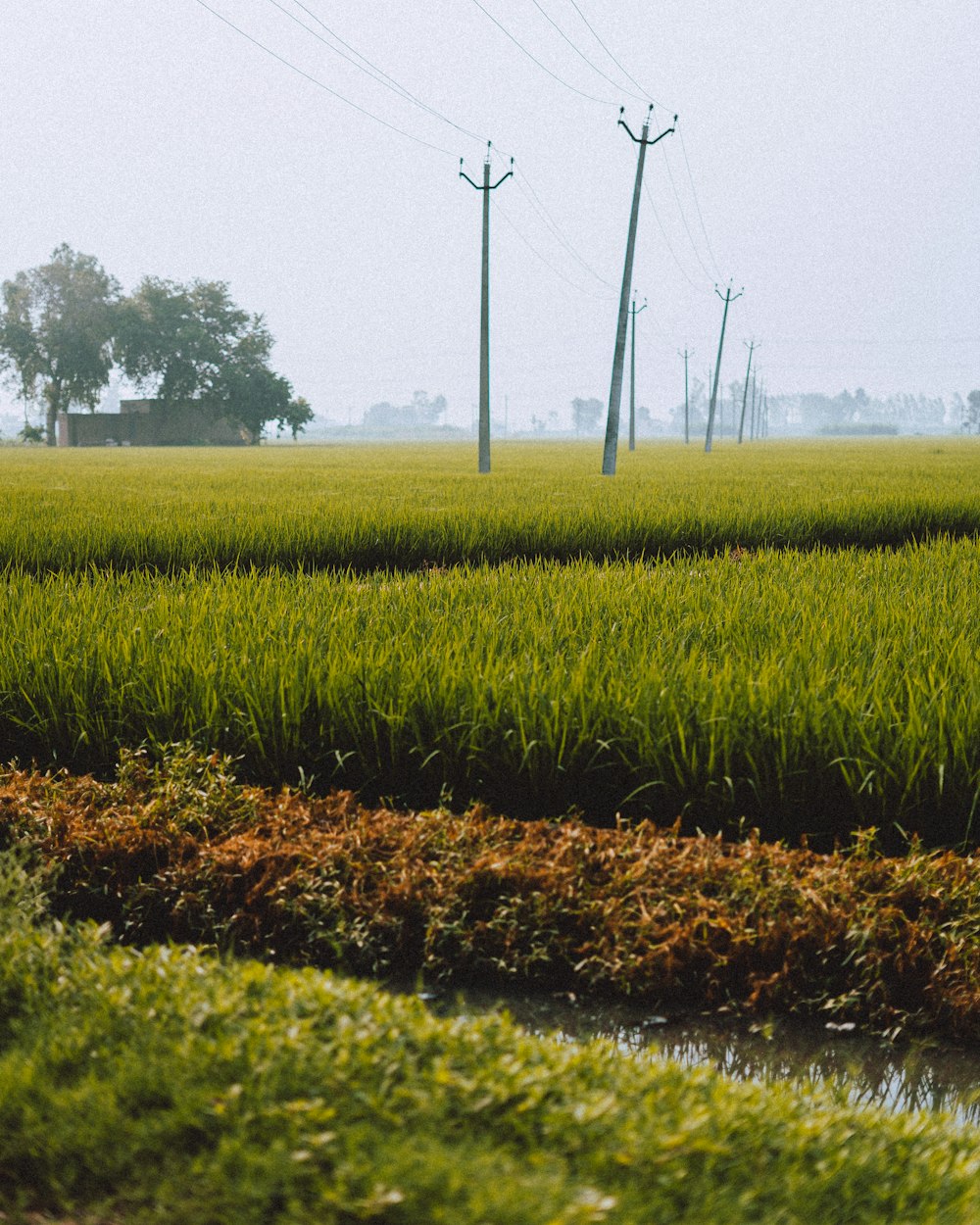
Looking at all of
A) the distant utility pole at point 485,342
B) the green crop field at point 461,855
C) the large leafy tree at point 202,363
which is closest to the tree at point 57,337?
the large leafy tree at point 202,363

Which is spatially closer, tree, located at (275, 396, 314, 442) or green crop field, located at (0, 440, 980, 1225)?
green crop field, located at (0, 440, 980, 1225)

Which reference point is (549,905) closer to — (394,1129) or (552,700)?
(552,700)

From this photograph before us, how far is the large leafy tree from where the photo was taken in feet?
260

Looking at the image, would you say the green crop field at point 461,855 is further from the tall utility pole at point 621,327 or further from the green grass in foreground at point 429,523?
the tall utility pole at point 621,327

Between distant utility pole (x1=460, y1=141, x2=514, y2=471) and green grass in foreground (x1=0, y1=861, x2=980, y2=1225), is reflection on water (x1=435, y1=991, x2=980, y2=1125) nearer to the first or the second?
green grass in foreground (x1=0, y1=861, x2=980, y2=1225)

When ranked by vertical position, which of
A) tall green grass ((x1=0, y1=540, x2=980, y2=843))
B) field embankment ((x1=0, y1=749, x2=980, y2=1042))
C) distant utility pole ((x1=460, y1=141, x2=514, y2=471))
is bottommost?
field embankment ((x1=0, y1=749, x2=980, y2=1042))

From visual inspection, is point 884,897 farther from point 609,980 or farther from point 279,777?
point 279,777

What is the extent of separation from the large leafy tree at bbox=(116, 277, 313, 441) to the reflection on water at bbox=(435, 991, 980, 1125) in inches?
3153

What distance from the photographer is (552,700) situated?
3859 millimetres

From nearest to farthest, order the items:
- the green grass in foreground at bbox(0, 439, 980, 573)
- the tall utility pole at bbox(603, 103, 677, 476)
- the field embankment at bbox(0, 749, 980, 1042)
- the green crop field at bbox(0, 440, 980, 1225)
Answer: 1. the green crop field at bbox(0, 440, 980, 1225)
2. the field embankment at bbox(0, 749, 980, 1042)
3. the green grass in foreground at bbox(0, 439, 980, 573)
4. the tall utility pole at bbox(603, 103, 677, 476)

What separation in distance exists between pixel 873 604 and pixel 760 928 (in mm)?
3306

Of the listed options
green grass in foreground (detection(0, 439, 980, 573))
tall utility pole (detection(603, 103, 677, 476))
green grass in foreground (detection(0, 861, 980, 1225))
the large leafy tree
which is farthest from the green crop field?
the large leafy tree

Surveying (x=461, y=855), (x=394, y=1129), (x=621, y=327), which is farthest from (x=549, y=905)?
(x=621, y=327)

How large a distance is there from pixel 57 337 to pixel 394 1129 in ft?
279
